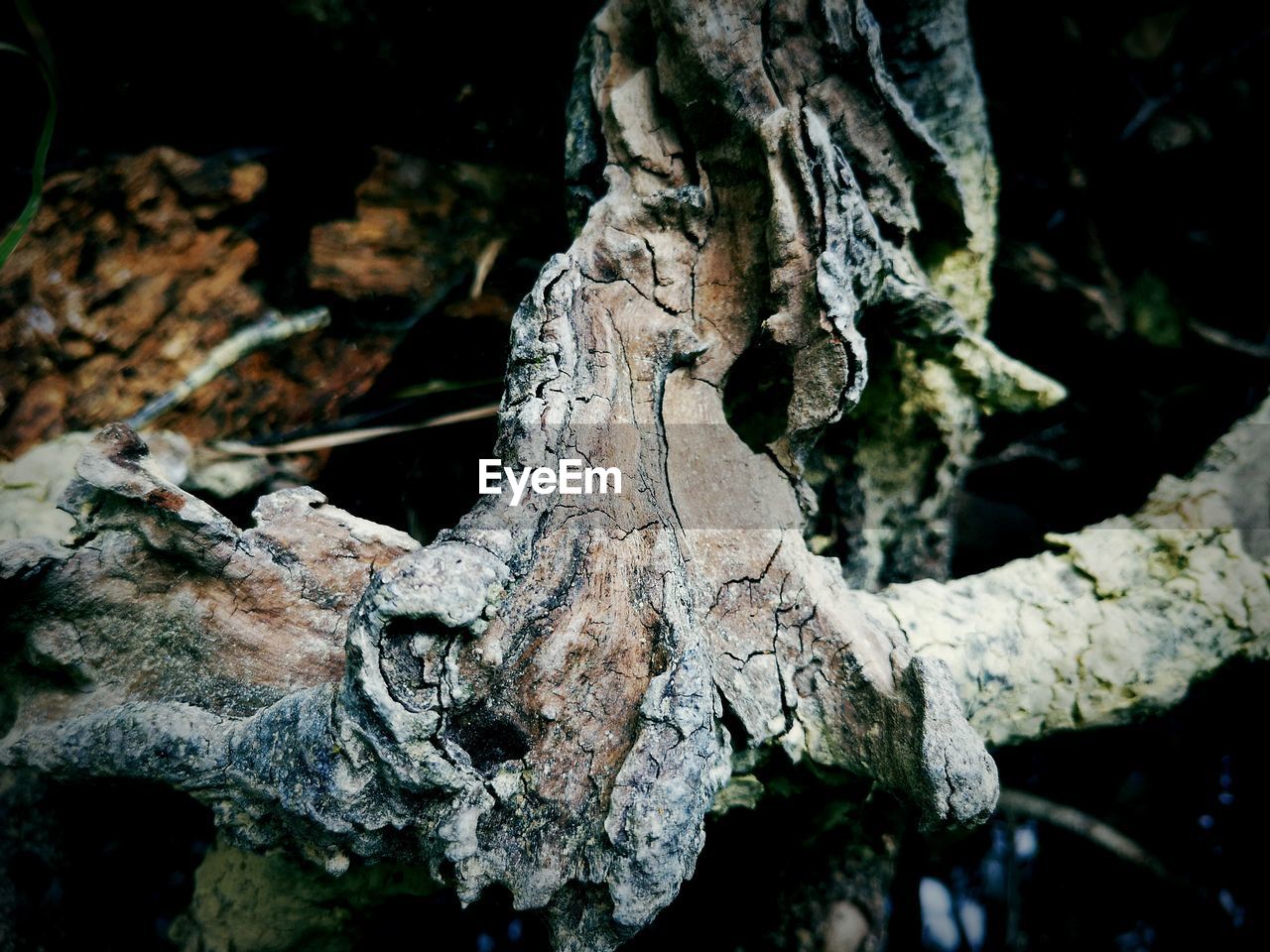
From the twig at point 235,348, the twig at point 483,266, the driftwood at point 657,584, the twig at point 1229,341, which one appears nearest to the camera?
the driftwood at point 657,584

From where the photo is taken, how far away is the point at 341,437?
1.33 m

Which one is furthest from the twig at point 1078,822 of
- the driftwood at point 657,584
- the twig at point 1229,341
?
the twig at point 1229,341

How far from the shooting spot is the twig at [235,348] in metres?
1.27

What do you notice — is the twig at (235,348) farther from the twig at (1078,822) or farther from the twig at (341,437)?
the twig at (1078,822)

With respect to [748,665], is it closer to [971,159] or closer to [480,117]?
[971,159]

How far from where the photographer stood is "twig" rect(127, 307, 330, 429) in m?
1.27

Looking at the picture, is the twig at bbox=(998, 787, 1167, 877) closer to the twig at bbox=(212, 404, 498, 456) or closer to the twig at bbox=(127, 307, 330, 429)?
the twig at bbox=(212, 404, 498, 456)

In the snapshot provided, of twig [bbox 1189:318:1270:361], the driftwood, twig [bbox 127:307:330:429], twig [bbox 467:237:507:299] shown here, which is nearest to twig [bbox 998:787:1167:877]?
the driftwood

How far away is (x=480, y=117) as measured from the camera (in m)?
1.45

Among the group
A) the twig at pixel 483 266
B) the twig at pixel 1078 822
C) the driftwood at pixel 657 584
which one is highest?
the twig at pixel 483 266

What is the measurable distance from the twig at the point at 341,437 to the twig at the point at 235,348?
Result: 0.11 metres

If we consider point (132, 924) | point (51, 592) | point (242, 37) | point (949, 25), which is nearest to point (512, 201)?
point (242, 37)

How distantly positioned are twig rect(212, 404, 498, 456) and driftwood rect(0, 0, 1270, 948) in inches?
16.7

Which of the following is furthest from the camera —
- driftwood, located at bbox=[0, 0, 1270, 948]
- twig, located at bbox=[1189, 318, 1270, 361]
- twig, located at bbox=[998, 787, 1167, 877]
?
twig, located at bbox=[1189, 318, 1270, 361]
